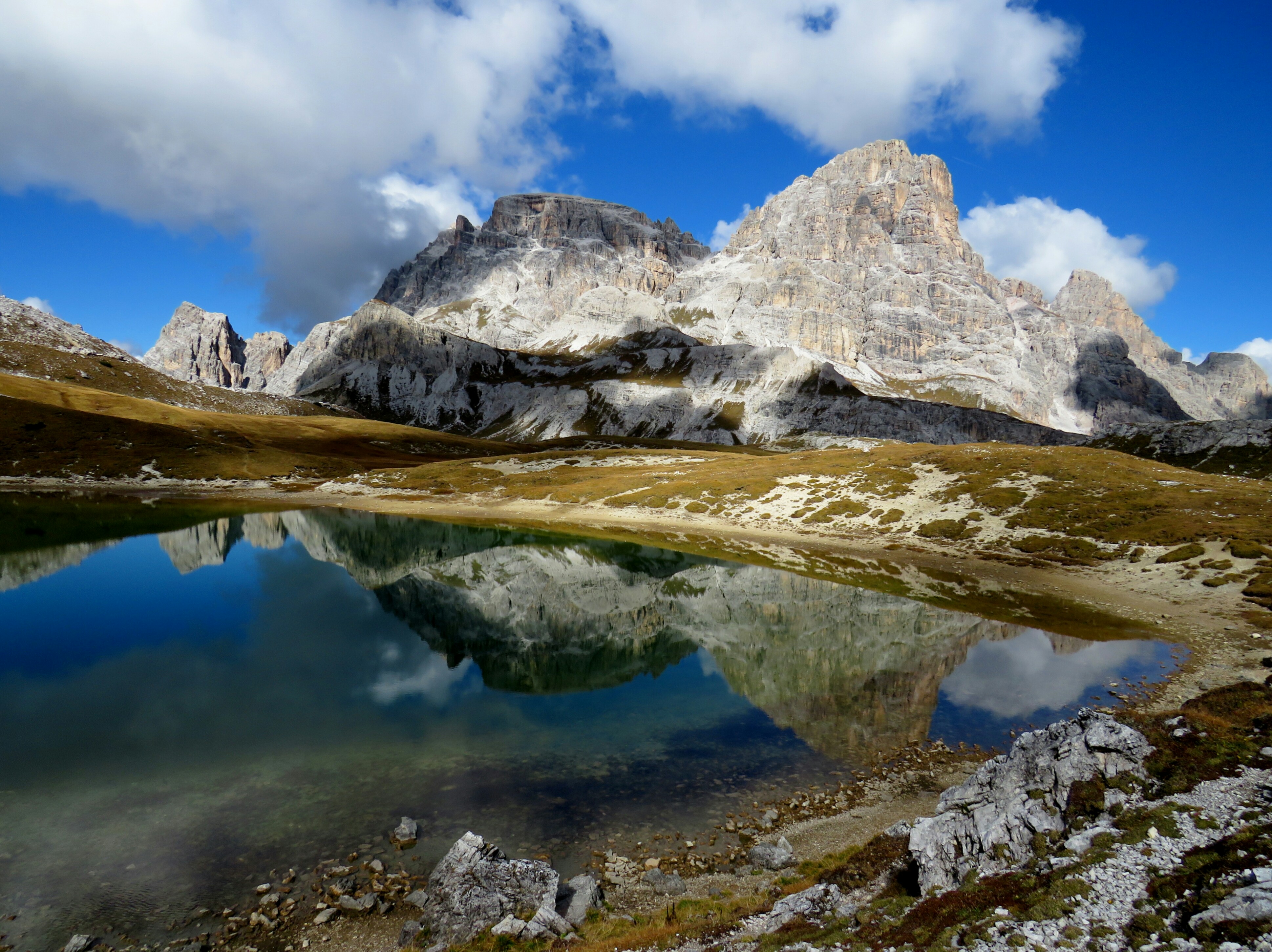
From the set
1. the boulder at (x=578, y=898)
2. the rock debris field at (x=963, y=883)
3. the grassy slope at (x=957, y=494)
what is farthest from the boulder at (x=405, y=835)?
the grassy slope at (x=957, y=494)

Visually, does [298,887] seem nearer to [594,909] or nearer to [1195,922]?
[594,909]

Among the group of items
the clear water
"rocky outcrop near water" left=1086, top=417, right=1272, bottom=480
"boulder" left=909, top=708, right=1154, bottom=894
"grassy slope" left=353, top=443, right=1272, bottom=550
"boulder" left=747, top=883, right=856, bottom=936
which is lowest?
the clear water

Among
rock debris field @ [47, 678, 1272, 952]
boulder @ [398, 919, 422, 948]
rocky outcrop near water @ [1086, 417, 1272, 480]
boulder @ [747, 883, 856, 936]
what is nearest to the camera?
rock debris field @ [47, 678, 1272, 952]

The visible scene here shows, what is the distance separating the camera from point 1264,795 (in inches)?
456

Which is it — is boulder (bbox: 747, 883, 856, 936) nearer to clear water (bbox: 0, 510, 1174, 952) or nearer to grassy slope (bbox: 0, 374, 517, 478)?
clear water (bbox: 0, 510, 1174, 952)

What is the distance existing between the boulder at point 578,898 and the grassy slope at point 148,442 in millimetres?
136084

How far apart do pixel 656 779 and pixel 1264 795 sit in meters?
15.1

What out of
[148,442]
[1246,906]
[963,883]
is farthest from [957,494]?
[148,442]

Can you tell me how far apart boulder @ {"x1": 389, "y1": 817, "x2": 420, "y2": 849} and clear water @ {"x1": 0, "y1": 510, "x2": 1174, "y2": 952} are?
358 millimetres

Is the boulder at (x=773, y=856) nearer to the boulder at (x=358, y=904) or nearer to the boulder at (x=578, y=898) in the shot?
the boulder at (x=578, y=898)

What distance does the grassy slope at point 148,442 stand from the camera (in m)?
119

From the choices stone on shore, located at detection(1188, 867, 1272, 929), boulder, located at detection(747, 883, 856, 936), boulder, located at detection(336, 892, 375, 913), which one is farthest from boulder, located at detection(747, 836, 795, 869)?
boulder, located at detection(336, 892, 375, 913)

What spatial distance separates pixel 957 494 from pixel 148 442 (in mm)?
158086

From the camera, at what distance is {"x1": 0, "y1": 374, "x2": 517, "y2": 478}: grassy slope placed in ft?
391
